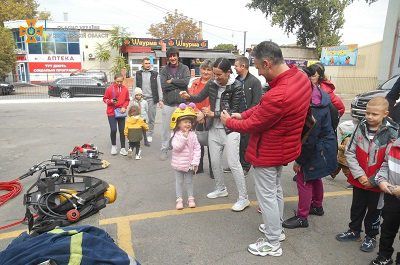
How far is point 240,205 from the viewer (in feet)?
13.6

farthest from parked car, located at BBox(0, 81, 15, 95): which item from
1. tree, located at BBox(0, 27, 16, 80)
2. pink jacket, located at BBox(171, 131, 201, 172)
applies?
pink jacket, located at BBox(171, 131, 201, 172)

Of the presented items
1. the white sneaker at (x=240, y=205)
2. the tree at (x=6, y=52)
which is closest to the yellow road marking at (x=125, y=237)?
the white sneaker at (x=240, y=205)

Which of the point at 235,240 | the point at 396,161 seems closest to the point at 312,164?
the point at 396,161

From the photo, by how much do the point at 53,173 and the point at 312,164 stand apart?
3014 millimetres

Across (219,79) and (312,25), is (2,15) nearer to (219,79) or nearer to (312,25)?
(312,25)

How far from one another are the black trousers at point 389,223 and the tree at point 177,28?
47.5 meters

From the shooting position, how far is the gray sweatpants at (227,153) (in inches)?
159

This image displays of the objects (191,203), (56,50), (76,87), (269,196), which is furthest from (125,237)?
(56,50)

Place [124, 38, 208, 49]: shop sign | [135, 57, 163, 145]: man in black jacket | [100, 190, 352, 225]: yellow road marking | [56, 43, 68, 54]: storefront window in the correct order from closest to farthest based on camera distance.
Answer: [100, 190, 352, 225]: yellow road marking
[135, 57, 163, 145]: man in black jacket
[124, 38, 208, 49]: shop sign
[56, 43, 68, 54]: storefront window

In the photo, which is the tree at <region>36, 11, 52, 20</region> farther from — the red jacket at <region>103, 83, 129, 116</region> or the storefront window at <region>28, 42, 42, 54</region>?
the red jacket at <region>103, 83, 129, 116</region>

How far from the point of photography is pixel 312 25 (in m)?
35.1

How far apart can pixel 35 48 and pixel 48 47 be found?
1.34m

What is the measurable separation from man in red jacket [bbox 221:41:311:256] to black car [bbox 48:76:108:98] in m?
19.4

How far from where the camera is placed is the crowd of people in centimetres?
284
